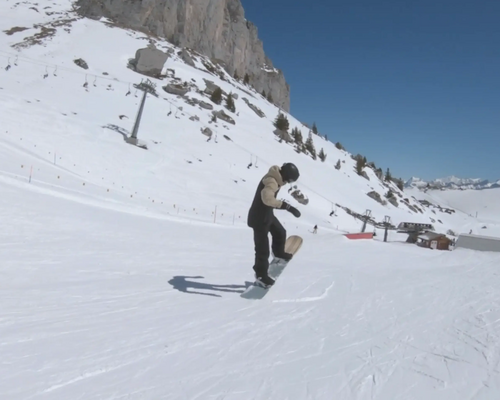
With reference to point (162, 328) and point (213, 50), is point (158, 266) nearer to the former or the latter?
point (162, 328)

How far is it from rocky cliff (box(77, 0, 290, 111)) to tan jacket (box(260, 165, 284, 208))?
8139cm

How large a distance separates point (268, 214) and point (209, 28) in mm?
101596

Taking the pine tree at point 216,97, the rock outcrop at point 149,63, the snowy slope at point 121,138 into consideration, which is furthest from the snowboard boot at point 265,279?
the rock outcrop at point 149,63

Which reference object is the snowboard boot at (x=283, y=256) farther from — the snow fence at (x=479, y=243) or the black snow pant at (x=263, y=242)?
the snow fence at (x=479, y=243)

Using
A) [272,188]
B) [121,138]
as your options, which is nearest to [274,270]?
[272,188]

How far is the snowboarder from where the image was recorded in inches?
182

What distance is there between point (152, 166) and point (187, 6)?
76.3m

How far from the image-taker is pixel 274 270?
526 cm

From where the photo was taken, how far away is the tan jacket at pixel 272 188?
459 centimetres

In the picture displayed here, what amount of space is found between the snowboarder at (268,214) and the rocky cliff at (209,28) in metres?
81.3

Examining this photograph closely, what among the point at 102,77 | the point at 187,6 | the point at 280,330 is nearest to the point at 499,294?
the point at 280,330

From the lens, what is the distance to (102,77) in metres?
43.7

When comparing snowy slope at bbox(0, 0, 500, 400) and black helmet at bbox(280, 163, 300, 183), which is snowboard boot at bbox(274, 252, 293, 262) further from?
black helmet at bbox(280, 163, 300, 183)

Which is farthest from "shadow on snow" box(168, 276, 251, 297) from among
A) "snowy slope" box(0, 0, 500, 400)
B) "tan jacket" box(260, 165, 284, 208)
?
"tan jacket" box(260, 165, 284, 208)
